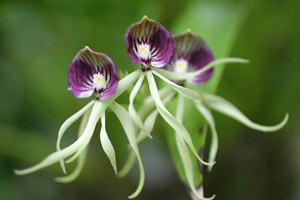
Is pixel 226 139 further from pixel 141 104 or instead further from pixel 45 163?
pixel 45 163

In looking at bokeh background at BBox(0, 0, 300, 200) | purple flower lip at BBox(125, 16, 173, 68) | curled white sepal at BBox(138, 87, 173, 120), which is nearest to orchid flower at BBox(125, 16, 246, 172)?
purple flower lip at BBox(125, 16, 173, 68)

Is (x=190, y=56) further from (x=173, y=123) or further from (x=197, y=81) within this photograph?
(x=173, y=123)

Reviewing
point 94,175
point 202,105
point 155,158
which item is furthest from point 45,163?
point 155,158

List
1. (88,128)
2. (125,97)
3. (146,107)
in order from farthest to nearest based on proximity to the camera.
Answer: (125,97) → (146,107) → (88,128)

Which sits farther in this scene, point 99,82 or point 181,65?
point 181,65

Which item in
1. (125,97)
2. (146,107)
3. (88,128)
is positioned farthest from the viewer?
(125,97)

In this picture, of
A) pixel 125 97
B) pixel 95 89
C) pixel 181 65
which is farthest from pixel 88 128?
pixel 125 97

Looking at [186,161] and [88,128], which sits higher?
[88,128]

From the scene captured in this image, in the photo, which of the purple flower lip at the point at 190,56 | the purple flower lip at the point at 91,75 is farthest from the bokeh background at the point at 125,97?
the purple flower lip at the point at 91,75
